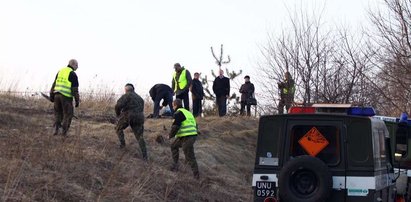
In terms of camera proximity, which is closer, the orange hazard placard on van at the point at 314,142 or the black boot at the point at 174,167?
the orange hazard placard on van at the point at 314,142

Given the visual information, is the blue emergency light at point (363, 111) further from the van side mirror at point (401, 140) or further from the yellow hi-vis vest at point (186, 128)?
the yellow hi-vis vest at point (186, 128)

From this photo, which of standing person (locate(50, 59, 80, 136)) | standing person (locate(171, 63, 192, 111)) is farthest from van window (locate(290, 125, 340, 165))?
standing person (locate(171, 63, 192, 111))

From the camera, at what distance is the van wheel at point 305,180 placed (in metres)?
9.14

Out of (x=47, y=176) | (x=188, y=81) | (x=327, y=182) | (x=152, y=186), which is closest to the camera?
(x=327, y=182)

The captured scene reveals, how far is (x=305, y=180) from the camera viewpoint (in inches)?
367

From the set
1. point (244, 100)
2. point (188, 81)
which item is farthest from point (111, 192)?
point (244, 100)

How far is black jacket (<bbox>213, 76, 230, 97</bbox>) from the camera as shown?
22.8m

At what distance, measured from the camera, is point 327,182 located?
9148 millimetres

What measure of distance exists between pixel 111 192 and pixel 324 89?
34.2 feet


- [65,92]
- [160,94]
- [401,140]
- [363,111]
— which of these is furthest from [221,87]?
[363,111]

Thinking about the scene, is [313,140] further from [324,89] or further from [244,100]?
[244,100]

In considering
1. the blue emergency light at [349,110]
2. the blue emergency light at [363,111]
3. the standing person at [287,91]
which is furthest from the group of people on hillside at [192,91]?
the blue emergency light at [363,111]

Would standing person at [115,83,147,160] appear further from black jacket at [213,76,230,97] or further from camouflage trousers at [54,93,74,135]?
black jacket at [213,76,230,97]

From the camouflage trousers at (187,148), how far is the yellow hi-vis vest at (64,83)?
98.8 inches
